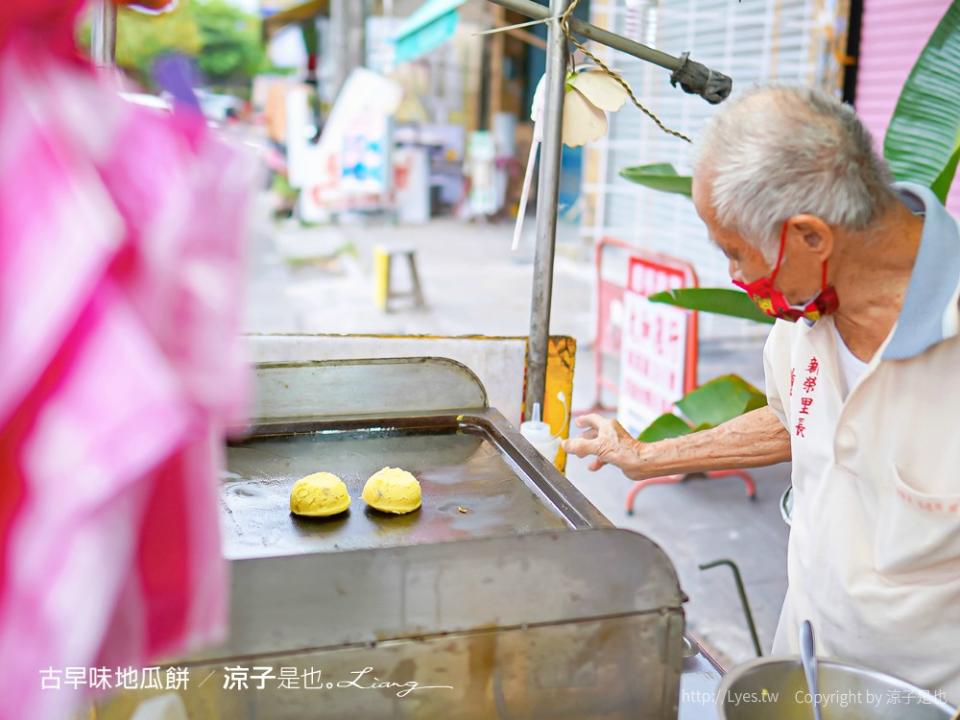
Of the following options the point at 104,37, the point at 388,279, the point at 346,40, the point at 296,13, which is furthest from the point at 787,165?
the point at 296,13

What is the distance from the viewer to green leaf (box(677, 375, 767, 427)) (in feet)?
10.9

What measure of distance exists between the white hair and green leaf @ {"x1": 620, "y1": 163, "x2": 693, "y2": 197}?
5.43ft

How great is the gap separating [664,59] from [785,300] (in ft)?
2.50

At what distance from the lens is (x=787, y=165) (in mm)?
1362

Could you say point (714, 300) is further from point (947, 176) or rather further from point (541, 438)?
point (541, 438)

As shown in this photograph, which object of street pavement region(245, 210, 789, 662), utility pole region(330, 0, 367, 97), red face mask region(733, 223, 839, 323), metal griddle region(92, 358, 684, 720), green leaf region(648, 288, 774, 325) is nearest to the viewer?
metal griddle region(92, 358, 684, 720)

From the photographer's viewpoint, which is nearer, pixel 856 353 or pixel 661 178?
pixel 856 353

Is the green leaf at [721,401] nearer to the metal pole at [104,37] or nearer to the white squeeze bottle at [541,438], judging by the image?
the white squeeze bottle at [541,438]

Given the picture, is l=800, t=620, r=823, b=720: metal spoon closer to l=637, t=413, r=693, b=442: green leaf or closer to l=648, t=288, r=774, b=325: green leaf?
l=648, t=288, r=774, b=325: green leaf

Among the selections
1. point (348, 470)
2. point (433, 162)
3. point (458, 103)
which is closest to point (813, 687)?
point (348, 470)

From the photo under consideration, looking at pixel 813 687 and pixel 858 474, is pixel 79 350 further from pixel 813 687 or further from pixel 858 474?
pixel 858 474

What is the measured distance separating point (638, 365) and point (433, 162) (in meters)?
12.2

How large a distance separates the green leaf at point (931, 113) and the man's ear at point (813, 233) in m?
1.77

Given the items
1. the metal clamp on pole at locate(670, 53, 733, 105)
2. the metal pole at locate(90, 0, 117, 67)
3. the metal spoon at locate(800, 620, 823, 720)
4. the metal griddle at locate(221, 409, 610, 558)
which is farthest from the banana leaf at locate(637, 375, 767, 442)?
the metal pole at locate(90, 0, 117, 67)
